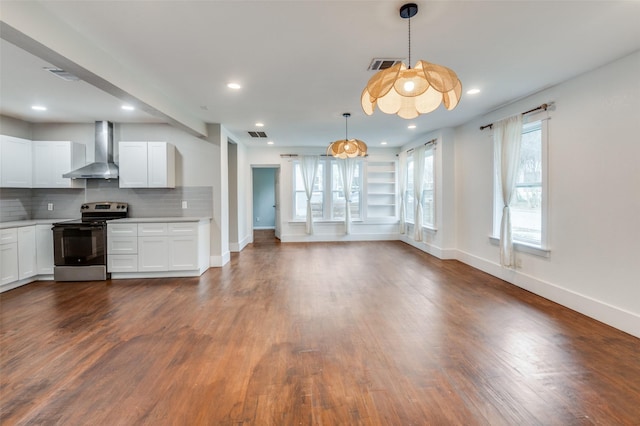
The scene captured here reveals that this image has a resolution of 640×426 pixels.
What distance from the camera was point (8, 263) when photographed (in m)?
4.12

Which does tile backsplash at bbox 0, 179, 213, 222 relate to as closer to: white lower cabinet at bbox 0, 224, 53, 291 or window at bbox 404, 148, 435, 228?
white lower cabinet at bbox 0, 224, 53, 291

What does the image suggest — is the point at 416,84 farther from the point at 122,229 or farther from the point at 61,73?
the point at 122,229

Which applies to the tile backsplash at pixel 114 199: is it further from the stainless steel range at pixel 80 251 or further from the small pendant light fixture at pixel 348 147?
the small pendant light fixture at pixel 348 147

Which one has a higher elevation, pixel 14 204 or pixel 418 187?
pixel 418 187

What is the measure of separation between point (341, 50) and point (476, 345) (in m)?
2.93

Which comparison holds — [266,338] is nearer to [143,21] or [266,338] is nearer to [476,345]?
[476,345]

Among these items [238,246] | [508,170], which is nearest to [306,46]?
[508,170]

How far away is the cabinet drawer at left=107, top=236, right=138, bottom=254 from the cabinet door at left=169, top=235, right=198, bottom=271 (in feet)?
1.79

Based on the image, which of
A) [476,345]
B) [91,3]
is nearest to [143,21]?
[91,3]

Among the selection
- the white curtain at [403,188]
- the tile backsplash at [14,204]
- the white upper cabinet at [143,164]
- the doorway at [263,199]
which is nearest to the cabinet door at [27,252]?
the tile backsplash at [14,204]

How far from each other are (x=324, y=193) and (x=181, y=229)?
4.42 meters

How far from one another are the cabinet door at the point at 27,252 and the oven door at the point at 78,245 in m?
0.28

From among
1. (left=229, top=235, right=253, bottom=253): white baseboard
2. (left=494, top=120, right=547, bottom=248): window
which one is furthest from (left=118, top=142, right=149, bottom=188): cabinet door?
(left=494, top=120, right=547, bottom=248): window

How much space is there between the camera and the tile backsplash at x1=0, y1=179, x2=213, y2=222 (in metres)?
5.18
